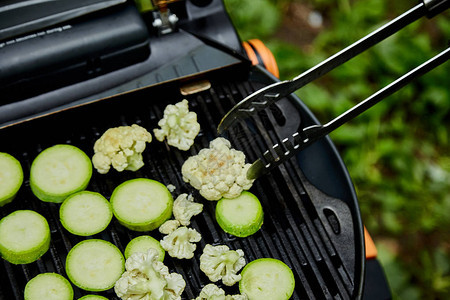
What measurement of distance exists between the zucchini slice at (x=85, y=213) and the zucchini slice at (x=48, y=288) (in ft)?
0.52

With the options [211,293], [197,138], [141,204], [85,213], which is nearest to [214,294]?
[211,293]

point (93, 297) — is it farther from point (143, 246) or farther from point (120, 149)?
point (120, 149)

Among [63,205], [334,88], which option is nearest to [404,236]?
[334,88]

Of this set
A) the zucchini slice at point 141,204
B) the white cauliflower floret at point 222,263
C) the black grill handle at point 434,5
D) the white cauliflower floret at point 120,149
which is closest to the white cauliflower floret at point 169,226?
the zucchini slice at point 141,204

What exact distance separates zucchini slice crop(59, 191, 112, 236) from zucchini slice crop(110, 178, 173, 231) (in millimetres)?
39

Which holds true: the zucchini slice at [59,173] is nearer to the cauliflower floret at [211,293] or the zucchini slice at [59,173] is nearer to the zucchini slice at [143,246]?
the zucchini slice at [143,246]

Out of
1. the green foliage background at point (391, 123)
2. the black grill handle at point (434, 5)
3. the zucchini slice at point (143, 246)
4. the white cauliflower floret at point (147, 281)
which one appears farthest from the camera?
the green foliage background at point (391, 123)

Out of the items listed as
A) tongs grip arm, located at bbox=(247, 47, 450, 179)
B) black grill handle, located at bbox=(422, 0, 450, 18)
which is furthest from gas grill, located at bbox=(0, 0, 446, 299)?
black grill handle, located at bbox=(422, 0, 450, 18)

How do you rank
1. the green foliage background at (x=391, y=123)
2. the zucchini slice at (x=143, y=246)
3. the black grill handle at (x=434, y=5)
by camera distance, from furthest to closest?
1. the green foliage background at (x=391, y=123)
2. the zucchini slice at (x=143, y=246)
3. the black grill handle at (x=434, y=5)

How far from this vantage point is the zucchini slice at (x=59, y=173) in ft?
5.64

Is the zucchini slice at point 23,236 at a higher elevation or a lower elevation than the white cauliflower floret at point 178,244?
higher

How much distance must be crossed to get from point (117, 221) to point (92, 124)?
40cm

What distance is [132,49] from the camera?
1.90 meters

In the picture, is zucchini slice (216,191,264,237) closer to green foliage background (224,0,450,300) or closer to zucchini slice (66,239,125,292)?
zucchini slice (66,239,125,292)
